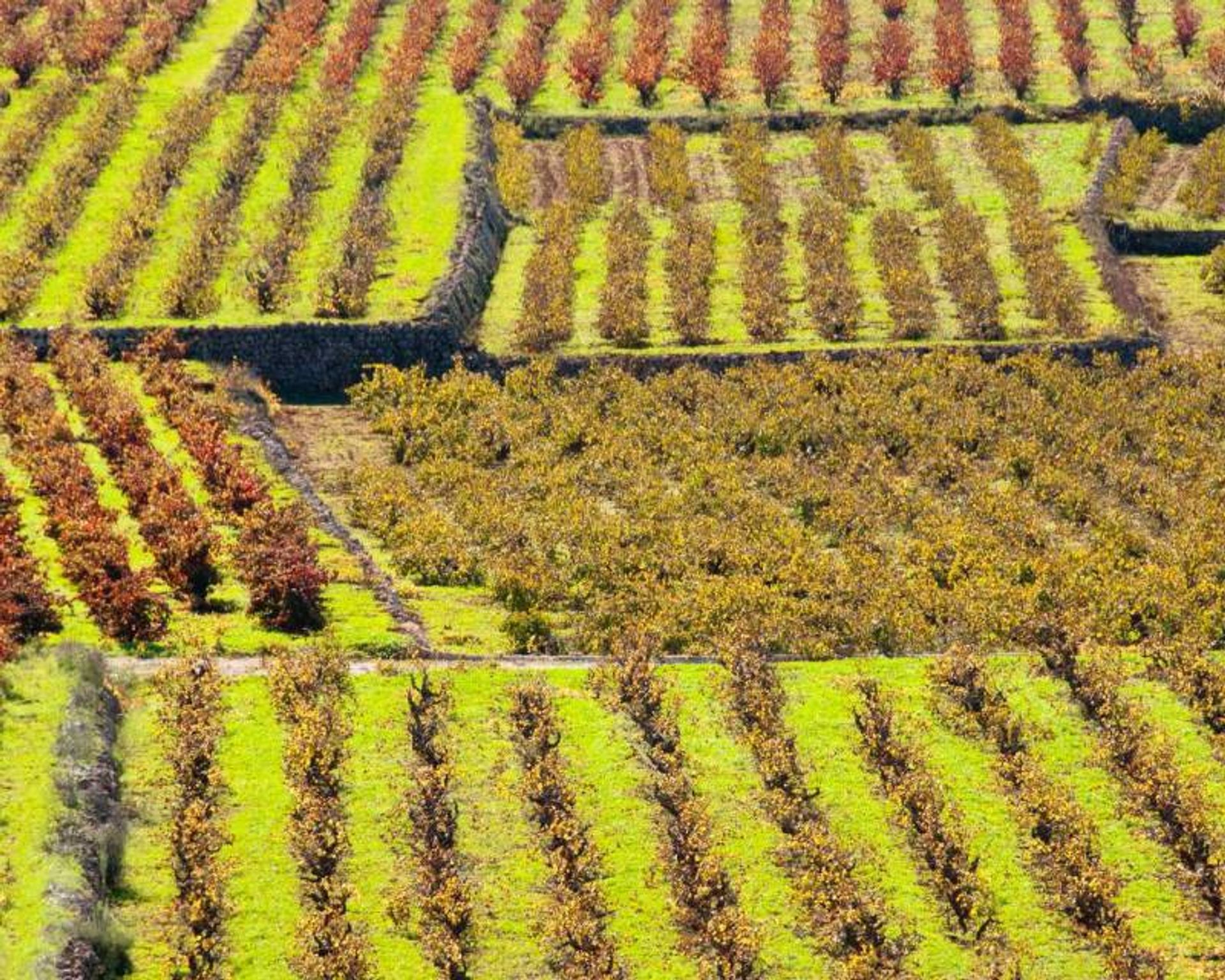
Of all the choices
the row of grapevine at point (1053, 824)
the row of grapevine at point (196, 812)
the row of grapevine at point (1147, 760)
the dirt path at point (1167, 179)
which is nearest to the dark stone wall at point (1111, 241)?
the dirt path at point (1167, 179)

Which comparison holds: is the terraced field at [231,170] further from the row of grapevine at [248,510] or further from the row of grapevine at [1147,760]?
the row of grapevine at [1147,760]

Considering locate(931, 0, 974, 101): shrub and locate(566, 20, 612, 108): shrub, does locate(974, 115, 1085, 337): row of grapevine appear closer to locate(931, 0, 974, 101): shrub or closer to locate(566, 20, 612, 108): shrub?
locate(931, 0, 974, 101): shrub

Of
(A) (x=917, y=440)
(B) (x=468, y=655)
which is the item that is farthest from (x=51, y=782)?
(A) (x=917, y=440)

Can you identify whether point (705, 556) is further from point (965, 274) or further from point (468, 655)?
point (965, 274)

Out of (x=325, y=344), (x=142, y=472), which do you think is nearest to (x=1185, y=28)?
(x=325, y=344)

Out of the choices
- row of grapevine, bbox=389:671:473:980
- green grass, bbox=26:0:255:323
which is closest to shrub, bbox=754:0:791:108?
green grass, bbox=26:0:255:323

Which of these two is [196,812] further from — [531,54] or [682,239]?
[531,54]
